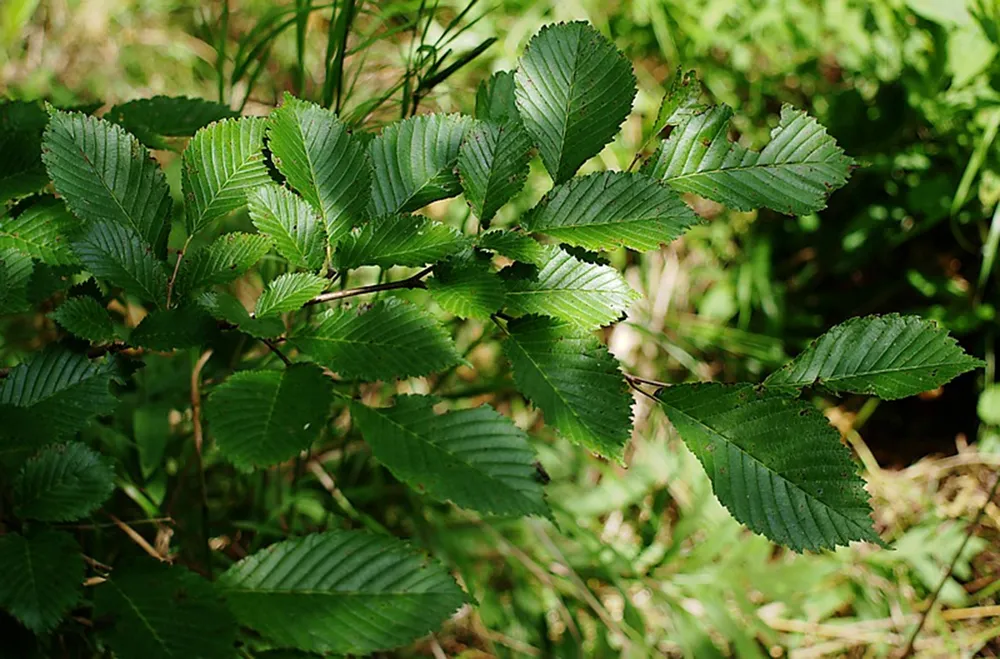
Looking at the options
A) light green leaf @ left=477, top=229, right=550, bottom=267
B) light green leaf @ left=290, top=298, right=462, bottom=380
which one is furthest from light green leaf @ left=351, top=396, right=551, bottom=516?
light green leaf @ left=477, top=229, right=550, bottom=267

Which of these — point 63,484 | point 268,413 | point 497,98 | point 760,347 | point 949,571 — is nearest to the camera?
point 268,413

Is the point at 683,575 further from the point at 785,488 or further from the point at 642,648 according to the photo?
the point at 785,488

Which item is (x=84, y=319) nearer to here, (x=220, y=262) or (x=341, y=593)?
(x=220, y=262)

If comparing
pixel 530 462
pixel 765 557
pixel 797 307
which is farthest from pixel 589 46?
pixel 797 307

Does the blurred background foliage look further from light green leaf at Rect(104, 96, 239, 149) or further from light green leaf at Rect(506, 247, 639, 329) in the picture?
light green leaf at Rect(506, 247, 639, 329)

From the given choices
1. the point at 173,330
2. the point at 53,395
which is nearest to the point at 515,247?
the point at 173,330

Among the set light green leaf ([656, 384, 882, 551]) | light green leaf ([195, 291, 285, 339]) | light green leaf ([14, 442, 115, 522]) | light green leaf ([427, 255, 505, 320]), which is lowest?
light green leaf ([14, 442, 115, 522])
